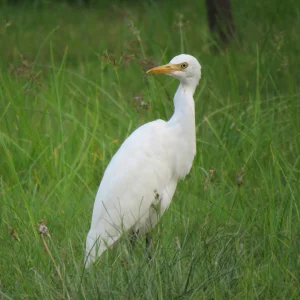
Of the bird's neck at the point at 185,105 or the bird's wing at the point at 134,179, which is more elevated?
the bird's neck at the point at 185,105

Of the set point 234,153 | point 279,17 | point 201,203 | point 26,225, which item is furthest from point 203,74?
point 26,225

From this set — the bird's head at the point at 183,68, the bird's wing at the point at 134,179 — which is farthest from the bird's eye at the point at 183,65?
the bird's wing at the point at 134,179

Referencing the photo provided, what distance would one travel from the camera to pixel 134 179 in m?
3.29

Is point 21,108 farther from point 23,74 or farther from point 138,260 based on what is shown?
point 138,260

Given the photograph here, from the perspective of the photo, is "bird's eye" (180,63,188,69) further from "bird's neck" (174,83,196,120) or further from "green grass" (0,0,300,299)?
"green grass" (0,0,300,299)

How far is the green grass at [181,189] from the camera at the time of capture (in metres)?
2.67

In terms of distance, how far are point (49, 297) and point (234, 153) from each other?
1.66 metres

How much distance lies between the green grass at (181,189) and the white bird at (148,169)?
0.10 meters

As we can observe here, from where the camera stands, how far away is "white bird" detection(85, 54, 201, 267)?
3.22 m

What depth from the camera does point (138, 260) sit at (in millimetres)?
2766

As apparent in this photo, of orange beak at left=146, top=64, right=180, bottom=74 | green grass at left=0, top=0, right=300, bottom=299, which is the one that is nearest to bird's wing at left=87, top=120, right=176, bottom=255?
green grass at left=0, top=0, right=300, bottom=299

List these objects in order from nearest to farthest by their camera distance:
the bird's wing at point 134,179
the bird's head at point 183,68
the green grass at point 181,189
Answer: the green grass at point 181,189
the bird's wing at point 134,179
the bird's head at point 183,68

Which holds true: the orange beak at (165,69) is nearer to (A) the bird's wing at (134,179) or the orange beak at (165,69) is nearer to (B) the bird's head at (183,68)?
(B) the bird's head at (183,68)

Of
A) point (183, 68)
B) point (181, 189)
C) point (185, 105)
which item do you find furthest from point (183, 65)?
point (181, 189)
